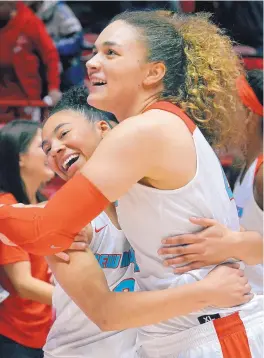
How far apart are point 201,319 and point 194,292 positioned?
12 centimetres

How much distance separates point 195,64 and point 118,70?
0.20 metres

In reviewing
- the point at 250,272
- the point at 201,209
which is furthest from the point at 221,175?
the point at 250,272

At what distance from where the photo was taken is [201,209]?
1.59 meters

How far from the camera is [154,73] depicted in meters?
1.66

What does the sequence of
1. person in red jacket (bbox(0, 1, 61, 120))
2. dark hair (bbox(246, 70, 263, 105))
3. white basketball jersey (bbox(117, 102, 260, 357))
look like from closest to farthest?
white basketball jersey (bbox(117, 102, 260, 357))
dark hair (bbox(246, 70, 263, 105))
person in red jacket (bbox(0, 1, 61, 120))

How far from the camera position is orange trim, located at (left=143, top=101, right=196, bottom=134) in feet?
5.13

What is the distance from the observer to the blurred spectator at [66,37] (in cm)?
465

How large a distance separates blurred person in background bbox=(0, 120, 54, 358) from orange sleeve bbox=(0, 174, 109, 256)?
1.03 metres

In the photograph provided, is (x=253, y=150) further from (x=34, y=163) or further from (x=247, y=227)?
(x=34, y=163)

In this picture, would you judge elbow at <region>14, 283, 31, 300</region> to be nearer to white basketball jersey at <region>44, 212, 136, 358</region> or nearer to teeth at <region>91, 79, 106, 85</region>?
white basketball jersey at <region>44, 212, 136, 358</region>

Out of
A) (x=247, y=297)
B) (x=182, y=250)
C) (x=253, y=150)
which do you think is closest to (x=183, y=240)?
(x=182, y=250)

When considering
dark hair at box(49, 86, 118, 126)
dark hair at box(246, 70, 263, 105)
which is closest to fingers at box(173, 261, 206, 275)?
dark hair at box(49, 86, 118, 126)

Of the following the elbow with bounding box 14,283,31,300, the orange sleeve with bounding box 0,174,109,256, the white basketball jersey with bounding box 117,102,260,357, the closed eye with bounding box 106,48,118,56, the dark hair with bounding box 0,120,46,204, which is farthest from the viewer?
the dark hair with bounding box 0,120,46,204

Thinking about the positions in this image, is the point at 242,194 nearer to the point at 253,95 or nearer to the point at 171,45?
the point at 253,95
